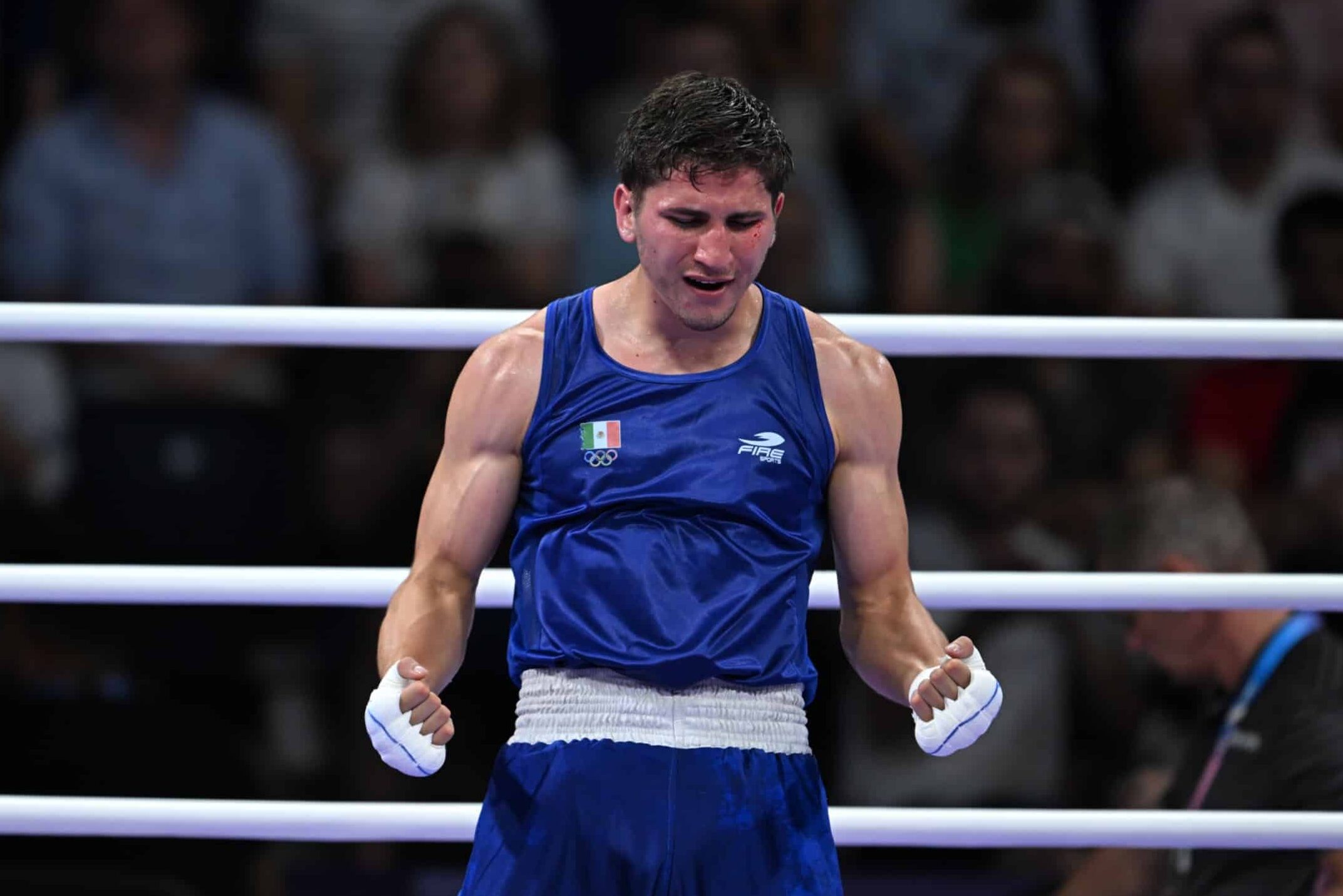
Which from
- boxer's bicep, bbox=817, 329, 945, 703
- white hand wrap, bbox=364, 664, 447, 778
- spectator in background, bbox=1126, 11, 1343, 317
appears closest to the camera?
white hand wrap, bbox=364, 664, 447, 778

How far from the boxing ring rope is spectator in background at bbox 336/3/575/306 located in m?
2.10

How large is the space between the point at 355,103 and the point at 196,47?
449 mm

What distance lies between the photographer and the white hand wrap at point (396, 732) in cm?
189

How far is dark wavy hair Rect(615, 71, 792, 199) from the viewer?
2039mm

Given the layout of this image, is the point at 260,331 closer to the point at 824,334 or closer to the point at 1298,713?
the point at 824,334

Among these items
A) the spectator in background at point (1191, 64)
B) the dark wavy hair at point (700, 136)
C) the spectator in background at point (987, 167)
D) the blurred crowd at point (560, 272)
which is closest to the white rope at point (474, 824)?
the dark wavy hair at point (700, 136)

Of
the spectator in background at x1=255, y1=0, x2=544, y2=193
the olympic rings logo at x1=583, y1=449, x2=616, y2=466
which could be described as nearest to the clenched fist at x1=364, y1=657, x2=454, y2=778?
the olympic rings logo at x1=583, y1=449, x2=616, y2=466

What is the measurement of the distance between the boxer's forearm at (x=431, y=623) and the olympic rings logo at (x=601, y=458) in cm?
22

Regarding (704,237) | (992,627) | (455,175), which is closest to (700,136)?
(704,237)

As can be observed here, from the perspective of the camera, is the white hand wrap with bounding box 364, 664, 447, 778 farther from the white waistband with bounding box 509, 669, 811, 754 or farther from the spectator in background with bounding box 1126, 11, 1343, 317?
the spectator in background with bounding box 1126, 11, 1343, 317

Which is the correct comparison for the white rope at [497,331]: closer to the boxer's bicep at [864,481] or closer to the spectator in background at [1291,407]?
the boxer's bicep at [864,481]

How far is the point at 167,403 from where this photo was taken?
14.1 ft

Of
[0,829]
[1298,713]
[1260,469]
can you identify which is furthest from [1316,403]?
[0,829]

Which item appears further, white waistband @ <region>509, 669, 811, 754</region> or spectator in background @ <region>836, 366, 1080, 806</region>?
spectator in background @ <region>836, 366, 1080, 806</region>
